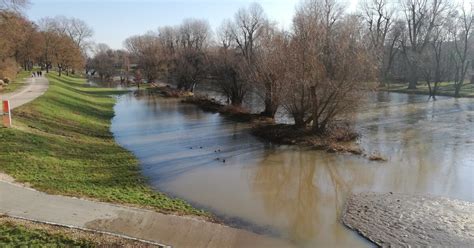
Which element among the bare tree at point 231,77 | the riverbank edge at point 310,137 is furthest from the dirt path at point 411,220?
the bare tree at point 231,77

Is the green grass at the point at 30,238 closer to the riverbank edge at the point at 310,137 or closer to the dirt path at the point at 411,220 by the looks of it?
the dirt path at the point at 411,220

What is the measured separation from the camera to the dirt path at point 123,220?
9.86 meters

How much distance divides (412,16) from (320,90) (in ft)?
164

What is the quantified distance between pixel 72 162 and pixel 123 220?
7.11 metres

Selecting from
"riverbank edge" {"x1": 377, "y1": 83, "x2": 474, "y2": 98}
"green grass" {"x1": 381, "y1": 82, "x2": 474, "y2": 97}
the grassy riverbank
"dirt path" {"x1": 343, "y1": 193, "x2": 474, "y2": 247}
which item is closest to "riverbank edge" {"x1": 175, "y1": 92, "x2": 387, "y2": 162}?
"dirt path" {"x1": 343, "y1": 193, "x2": 474, "y2": 247}

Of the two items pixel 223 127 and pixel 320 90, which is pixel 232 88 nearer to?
pixel 223 127

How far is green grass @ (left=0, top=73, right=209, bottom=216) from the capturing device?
12.8 meters

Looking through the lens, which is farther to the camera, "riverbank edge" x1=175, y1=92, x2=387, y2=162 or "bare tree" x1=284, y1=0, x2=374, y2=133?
"bare tree" x1=284, y1=0, x2=374, y2=133

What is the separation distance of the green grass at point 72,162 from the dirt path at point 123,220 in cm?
82

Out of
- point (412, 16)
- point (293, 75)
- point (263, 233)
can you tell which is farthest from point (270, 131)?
point (412, 16)

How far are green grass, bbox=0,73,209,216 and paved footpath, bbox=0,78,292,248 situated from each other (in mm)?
812

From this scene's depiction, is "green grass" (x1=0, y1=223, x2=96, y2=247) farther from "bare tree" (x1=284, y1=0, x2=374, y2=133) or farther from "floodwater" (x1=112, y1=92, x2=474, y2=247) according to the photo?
"bare tree" (x1=284, y1=0, x2=374, y2=133)

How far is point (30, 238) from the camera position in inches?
323

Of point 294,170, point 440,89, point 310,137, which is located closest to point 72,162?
point 294,170
